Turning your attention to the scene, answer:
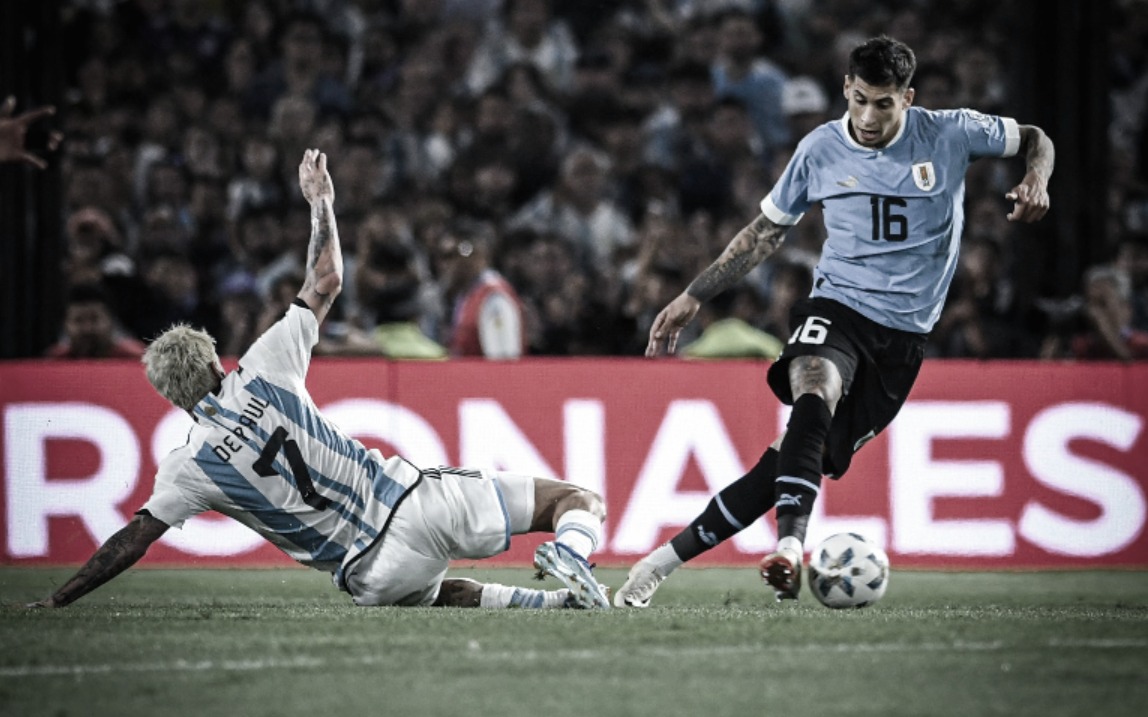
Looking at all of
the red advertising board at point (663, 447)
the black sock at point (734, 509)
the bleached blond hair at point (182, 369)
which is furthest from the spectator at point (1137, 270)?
the bleached blond hair at point (182, 369)

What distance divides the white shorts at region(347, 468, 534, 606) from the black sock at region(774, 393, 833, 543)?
43.9 inches

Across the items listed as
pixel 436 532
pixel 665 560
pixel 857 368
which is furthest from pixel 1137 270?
pixel 436 532

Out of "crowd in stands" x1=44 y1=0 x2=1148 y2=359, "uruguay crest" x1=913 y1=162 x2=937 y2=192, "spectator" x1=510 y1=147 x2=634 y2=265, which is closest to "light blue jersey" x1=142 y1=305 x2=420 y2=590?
"uruguay crest" x1=913 y1=162 x2=937 y2=192

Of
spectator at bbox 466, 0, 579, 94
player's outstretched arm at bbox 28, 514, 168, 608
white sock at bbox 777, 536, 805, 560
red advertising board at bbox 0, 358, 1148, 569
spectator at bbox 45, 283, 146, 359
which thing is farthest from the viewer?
spectator at bbox 466, 0, 579, 94

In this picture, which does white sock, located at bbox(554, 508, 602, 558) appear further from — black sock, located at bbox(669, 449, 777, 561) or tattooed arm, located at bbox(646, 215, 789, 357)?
tattooed arm, located at bbox(646, 215, 789, 357)

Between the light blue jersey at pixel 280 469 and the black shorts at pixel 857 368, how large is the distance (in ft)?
5.28

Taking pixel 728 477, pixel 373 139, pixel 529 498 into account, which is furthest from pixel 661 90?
pixel 529 498

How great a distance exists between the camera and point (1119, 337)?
11211 millimetres

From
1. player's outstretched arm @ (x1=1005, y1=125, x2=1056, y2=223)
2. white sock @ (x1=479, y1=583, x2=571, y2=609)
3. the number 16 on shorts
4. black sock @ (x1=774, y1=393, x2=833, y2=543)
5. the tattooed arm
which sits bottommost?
white sock @ (x1=479, y1=583, x2=571, y2=609)

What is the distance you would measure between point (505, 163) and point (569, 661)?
8.53 metres

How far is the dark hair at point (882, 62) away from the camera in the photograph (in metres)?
6.69

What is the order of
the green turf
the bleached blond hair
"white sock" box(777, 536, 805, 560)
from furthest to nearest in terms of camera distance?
the bleached blond hair, "white sock" box(777, 536, 805, 560), the green turf

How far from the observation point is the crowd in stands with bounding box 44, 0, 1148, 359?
1163 cm

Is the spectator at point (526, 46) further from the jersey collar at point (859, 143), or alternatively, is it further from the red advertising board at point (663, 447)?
the jersey collar at point (859, 143)
